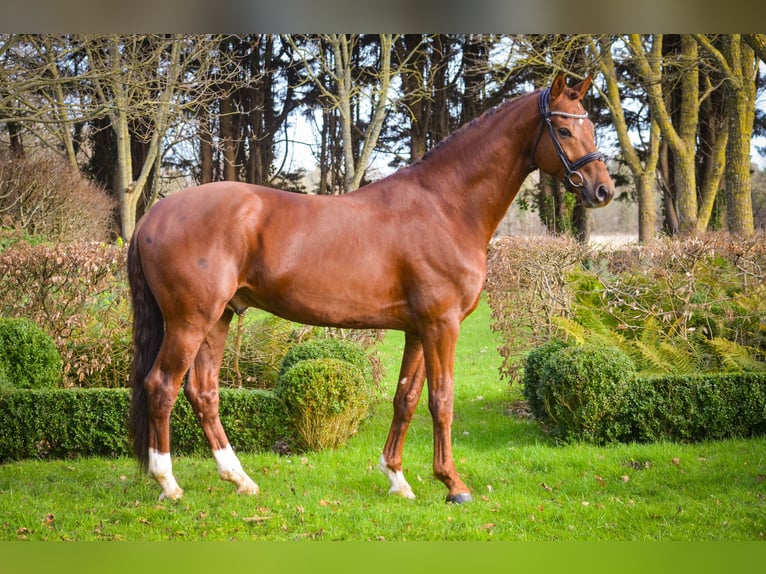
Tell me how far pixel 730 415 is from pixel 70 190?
11.3 m

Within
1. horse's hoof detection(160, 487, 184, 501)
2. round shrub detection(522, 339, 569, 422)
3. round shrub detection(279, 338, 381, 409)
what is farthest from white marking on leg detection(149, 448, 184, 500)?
round shrub detection(522, 339, 569, 422)

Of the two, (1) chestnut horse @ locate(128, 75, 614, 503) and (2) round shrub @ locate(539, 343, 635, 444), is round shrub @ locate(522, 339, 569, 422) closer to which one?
(2) round shrub @ locate(539, 343, 635, 444)

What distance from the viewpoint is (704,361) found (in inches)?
256

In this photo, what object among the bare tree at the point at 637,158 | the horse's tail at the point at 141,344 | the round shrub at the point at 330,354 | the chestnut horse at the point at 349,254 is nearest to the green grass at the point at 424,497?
the chestnut horse at the point at 349,254

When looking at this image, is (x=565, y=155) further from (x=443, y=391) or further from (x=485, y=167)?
(x=443, y=391)

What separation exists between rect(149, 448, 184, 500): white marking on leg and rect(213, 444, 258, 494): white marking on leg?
29 cm

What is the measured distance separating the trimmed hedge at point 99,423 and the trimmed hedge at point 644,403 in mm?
2230

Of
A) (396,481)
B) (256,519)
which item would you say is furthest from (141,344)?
(396,481)

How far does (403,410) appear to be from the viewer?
4.45 meters

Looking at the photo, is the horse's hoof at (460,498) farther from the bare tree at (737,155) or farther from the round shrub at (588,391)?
the bare tree at (737,155)

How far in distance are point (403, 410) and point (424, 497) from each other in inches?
22.8

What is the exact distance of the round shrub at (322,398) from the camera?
547 centimetres

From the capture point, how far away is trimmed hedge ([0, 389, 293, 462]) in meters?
5.45
